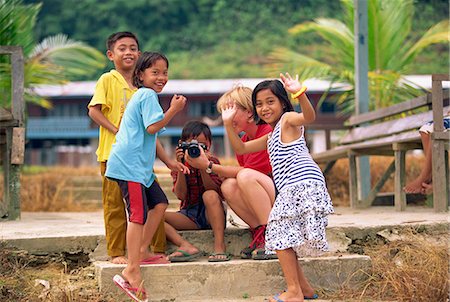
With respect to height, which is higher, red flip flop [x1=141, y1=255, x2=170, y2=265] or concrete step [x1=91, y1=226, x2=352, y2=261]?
concrete step [x1=91, y1=226, x2=352, y2=261]

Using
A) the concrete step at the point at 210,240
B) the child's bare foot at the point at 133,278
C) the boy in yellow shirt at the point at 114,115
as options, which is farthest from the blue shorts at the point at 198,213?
the child's bare foot at the point at 133,278

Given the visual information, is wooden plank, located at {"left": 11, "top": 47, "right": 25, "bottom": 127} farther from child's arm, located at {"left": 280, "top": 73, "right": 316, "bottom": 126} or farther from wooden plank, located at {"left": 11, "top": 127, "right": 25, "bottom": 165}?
child's arm, located at {"left": 280, "top": 73, "right": 316, "bottom": 126}

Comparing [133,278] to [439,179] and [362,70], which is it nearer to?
[439,179]

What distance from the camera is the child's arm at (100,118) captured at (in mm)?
5656

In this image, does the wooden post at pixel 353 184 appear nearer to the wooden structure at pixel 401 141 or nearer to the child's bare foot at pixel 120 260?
the wooden structure at pixel 401 141

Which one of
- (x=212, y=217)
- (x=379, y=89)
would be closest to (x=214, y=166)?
(x=212, y=217)

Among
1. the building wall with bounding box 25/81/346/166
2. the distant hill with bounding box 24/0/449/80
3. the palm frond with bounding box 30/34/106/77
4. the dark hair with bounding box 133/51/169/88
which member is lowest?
the dark hair with bounding box 133/51/169/88

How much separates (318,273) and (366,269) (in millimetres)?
325

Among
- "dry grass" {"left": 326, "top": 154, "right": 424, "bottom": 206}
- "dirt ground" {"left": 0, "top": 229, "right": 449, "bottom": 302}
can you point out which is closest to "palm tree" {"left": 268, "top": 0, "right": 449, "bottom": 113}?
"dry grass" {"left": 326, "top": 154, "right": 424, "bottom": 206}

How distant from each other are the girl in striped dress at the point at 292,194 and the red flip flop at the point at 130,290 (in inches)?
31.8

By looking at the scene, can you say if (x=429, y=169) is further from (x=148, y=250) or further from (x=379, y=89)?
(x=379, y=89)

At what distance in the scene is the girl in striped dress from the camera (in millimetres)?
5027

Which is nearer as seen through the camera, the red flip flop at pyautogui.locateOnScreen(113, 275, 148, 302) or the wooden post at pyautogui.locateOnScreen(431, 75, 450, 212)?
the red flip flop at pyautogui.locateOnScreen(113, 275, 148, 302)

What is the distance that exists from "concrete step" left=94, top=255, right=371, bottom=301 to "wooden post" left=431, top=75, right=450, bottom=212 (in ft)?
5.88
